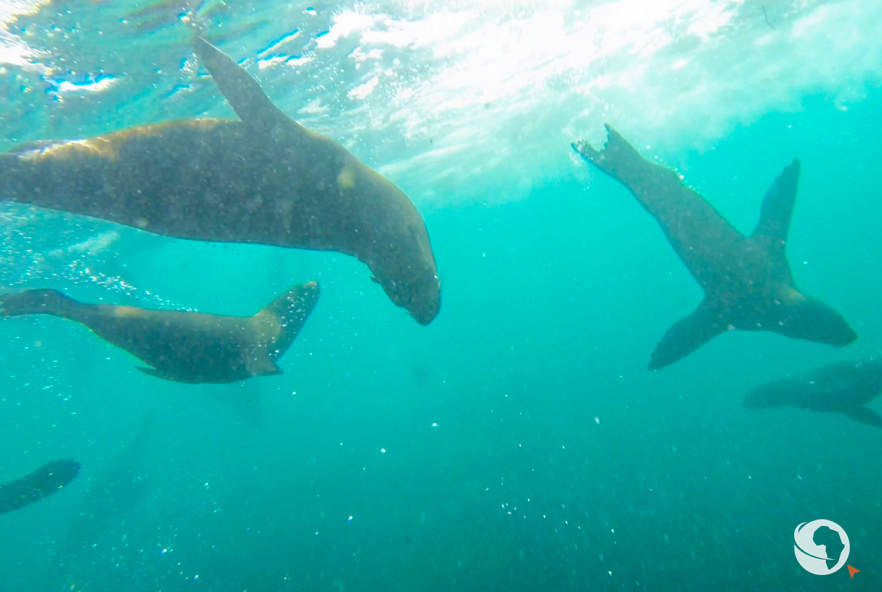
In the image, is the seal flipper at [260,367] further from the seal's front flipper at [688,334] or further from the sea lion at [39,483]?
the seal's front flipper at [688,334]

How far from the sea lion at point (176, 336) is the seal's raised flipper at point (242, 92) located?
2.43m

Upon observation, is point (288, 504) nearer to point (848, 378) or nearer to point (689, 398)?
point (848, 378)

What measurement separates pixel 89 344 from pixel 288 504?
22.5 m

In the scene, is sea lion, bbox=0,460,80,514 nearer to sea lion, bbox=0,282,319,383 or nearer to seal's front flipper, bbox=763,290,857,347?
sea lion, bbox=0,282,319,383

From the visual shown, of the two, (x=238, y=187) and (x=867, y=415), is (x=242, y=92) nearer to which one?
(x=238, y=187)

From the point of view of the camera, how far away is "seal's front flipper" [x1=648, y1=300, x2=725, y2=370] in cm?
901

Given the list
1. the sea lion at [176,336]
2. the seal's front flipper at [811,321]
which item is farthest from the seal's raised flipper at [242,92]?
the seal's front flipper at [811,321]

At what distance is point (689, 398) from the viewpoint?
2906cm

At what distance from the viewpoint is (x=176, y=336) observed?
4.61 m

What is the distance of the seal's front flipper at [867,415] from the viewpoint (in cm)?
1055

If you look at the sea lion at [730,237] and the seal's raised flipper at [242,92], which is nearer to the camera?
the seal's raised flipper at [242,92]

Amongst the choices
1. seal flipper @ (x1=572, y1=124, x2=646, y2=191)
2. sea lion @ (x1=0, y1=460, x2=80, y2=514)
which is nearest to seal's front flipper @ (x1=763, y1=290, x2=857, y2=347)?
seal flipper @ (x1=572, y1=124, x2=646, y2=191)

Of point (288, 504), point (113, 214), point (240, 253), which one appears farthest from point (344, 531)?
point (240, 253)

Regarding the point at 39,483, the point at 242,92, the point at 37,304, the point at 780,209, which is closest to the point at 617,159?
the point at 780,209
